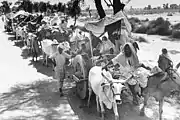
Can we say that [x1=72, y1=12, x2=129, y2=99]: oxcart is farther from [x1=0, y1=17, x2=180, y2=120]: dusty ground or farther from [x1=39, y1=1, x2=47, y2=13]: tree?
[x1=39, y1=1, x2=47, y2=13]: tree

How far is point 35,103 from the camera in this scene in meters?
8.02

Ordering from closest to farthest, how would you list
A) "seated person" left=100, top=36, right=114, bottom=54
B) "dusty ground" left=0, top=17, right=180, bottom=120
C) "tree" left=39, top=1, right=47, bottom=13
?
"dusty ground" left=0, top=17, right=180, bottom=120 < "seated person" left=100, top=36, right=114, bottom=54 < "tree" left=39, top=1, right=47, bottom=13

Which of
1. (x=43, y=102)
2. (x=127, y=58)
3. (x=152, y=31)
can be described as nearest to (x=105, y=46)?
(x=127, y=58)

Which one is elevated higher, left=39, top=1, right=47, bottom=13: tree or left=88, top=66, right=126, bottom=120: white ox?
left=39, top=1, right=47, bottom=13: tree

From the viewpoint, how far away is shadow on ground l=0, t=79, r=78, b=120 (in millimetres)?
7050

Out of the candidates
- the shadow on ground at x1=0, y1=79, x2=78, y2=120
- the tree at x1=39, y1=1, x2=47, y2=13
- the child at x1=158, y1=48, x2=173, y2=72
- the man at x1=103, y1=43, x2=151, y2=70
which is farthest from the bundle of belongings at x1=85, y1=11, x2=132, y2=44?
the tree at x1=39, y1=1, x2=47, y2=13

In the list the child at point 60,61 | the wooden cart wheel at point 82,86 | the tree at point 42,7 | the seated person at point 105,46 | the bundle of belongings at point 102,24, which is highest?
the tree at point 42,7

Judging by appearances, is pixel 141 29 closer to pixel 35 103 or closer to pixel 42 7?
pixel 35 103

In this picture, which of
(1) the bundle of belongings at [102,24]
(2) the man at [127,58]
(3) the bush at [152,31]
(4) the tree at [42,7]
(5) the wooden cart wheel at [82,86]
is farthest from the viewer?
(4) the tree at [42,7]

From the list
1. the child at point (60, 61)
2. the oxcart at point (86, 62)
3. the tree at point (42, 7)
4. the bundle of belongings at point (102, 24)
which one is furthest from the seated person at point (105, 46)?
the tree at point (42, 7)

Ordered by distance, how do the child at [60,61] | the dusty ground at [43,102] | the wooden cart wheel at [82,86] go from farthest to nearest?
the child at [60,61]
the wooden cart wheel at [82,86]
the dusty ground at [43,102]

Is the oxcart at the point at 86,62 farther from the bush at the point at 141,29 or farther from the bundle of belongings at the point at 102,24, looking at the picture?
the bush at the point at 141,29

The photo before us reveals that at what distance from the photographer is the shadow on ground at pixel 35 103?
23.1 feet

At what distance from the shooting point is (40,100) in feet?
27.1
